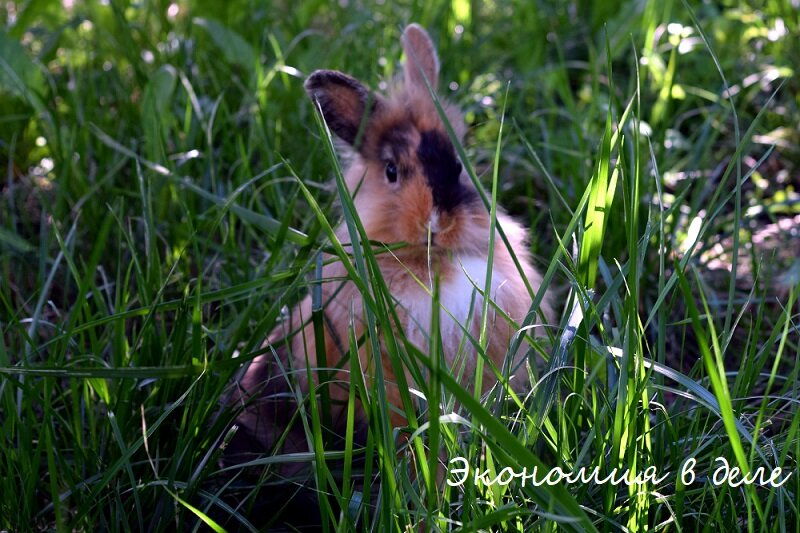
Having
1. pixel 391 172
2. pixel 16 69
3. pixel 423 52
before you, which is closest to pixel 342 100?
pixel 391 172

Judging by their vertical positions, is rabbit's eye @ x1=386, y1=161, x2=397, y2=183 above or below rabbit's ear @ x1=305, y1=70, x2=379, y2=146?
below

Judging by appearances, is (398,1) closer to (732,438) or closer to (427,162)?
(427,162)

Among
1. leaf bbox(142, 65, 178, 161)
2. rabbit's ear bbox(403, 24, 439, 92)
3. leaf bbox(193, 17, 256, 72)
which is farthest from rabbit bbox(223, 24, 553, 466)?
leaf bbox(193, 17, 256, 72)

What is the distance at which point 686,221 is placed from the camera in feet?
11.0

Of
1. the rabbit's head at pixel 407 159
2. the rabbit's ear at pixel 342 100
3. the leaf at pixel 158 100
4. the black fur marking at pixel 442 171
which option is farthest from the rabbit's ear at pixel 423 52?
the leaf at pixel 158 100

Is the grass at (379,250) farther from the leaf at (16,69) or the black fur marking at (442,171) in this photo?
the black fur marking at (442,171)

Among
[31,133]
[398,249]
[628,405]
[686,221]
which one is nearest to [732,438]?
[628,405]

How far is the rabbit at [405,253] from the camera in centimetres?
240

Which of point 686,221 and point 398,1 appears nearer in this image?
point 686,221

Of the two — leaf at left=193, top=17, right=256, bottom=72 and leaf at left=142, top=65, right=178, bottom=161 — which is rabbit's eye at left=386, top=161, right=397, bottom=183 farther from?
leaf at left=193, top=17, right=256, bottom=72

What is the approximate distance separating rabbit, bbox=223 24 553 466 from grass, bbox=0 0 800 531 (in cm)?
12

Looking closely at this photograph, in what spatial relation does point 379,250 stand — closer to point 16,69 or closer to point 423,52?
point 423,52

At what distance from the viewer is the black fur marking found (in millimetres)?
2469

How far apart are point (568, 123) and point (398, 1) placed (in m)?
1.26
